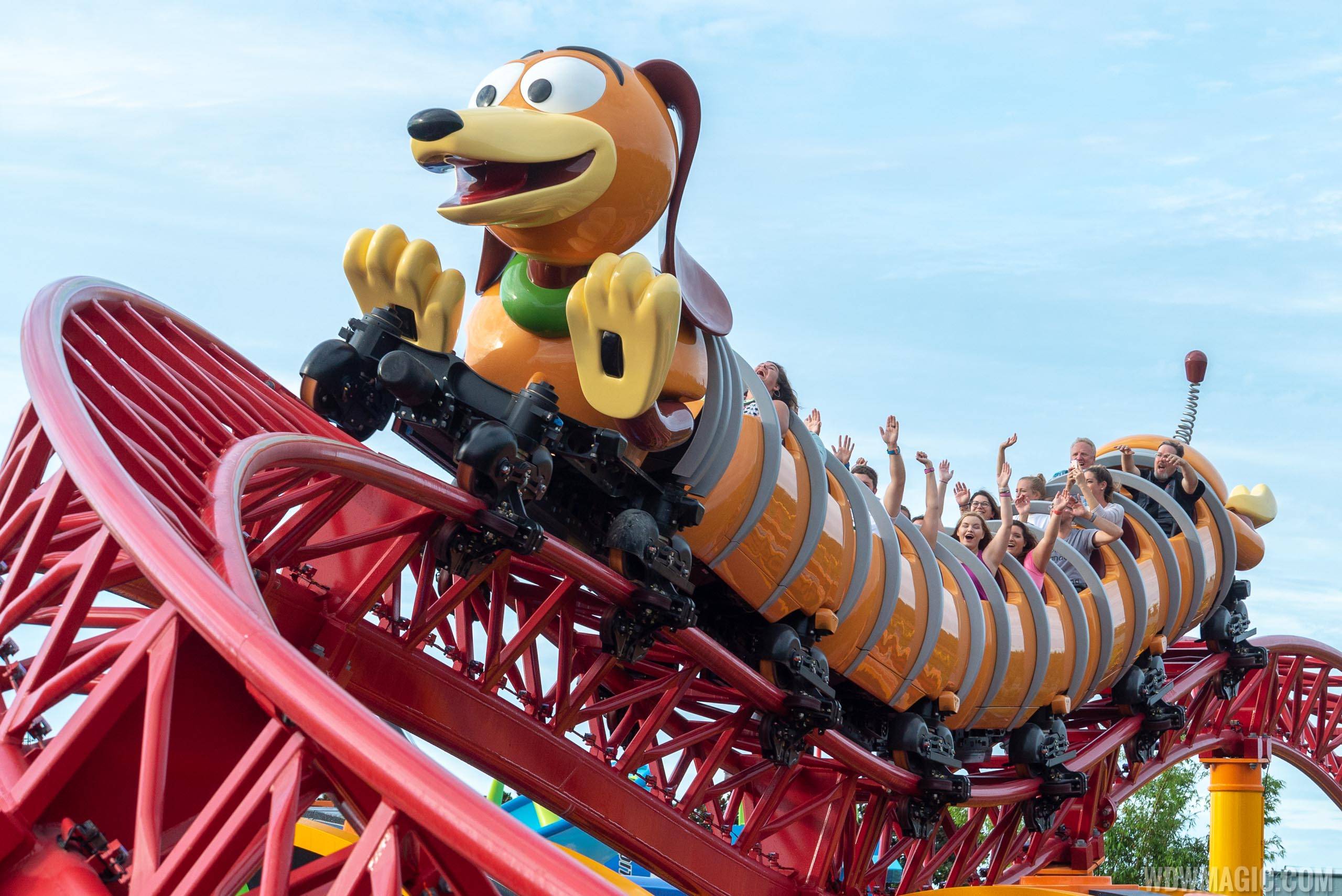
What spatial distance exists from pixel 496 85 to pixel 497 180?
19.4 inches

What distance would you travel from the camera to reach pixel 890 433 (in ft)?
30.5

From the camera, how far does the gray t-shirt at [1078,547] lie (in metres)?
11.1

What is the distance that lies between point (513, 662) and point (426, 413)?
1468mm

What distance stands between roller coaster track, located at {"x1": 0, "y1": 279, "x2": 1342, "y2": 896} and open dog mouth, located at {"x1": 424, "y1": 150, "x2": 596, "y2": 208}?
3.93 ft

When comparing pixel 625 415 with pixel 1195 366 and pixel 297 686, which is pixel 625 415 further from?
pixel 1195 366

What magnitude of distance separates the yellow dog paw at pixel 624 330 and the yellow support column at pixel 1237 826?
416 inches

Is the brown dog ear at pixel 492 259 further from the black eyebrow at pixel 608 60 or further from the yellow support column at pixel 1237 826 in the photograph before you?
the yellow support column at pixel 1237 826

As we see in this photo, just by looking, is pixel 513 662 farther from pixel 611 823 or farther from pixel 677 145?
pixel 677 145

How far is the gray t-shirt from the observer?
11.1m

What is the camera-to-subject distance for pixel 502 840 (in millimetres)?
2947

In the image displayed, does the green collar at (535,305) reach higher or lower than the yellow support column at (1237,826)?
lower

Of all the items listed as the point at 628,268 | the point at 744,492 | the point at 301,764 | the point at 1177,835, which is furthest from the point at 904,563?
the point at 1177,835

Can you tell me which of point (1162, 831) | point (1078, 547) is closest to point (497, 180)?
point (1078, 547)

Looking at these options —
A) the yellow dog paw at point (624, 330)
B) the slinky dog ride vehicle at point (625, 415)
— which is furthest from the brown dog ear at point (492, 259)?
the yellow dog paw at point (624, 330)
